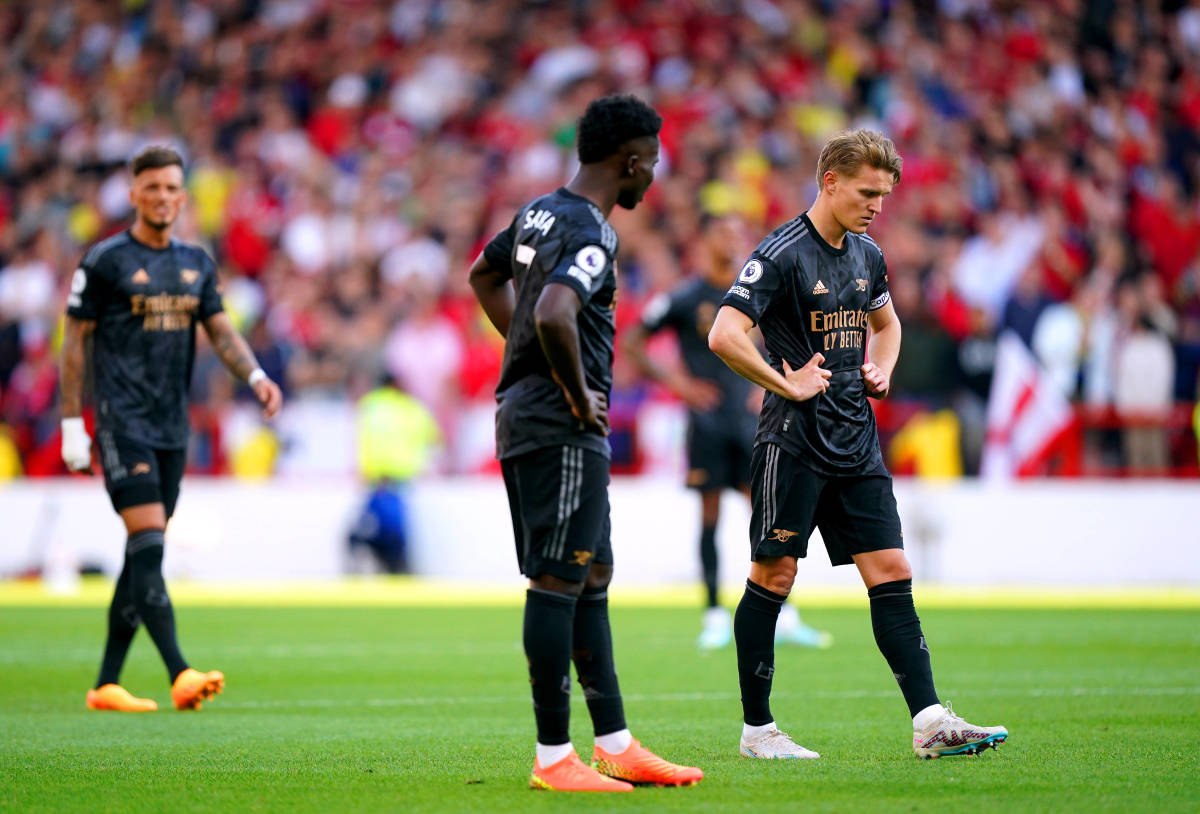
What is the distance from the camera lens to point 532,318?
5.54 m

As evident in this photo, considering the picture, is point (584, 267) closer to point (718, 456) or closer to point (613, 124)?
point (613, 124)

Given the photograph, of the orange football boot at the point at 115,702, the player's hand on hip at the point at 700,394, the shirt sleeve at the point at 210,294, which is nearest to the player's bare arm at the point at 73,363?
the shirt sleeve at the point at 210,294

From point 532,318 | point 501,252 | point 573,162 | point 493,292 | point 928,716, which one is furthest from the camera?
point 573,162

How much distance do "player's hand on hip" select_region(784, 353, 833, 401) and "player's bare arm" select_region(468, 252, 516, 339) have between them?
1.11 meters

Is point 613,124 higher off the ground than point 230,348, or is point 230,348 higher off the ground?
point 613,124

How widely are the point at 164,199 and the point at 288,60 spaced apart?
17.2 meters

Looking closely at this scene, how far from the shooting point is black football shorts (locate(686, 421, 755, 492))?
1141cm

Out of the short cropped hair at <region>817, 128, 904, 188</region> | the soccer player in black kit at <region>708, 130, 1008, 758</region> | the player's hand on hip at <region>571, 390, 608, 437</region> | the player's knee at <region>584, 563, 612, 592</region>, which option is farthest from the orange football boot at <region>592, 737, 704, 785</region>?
the short cropped hair at <region>817, 128, 904, 188</region>

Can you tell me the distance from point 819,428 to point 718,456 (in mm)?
5108

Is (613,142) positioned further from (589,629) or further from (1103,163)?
(1103,163)

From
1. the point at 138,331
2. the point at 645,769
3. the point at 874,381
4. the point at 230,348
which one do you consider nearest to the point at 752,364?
the point at 874,381

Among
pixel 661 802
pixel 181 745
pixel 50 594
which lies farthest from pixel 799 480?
pixel 50 594

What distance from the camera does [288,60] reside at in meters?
25.0

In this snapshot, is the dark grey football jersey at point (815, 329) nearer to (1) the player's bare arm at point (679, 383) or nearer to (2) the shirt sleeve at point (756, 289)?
(2) the shirt sleeve at point (756, 289)
